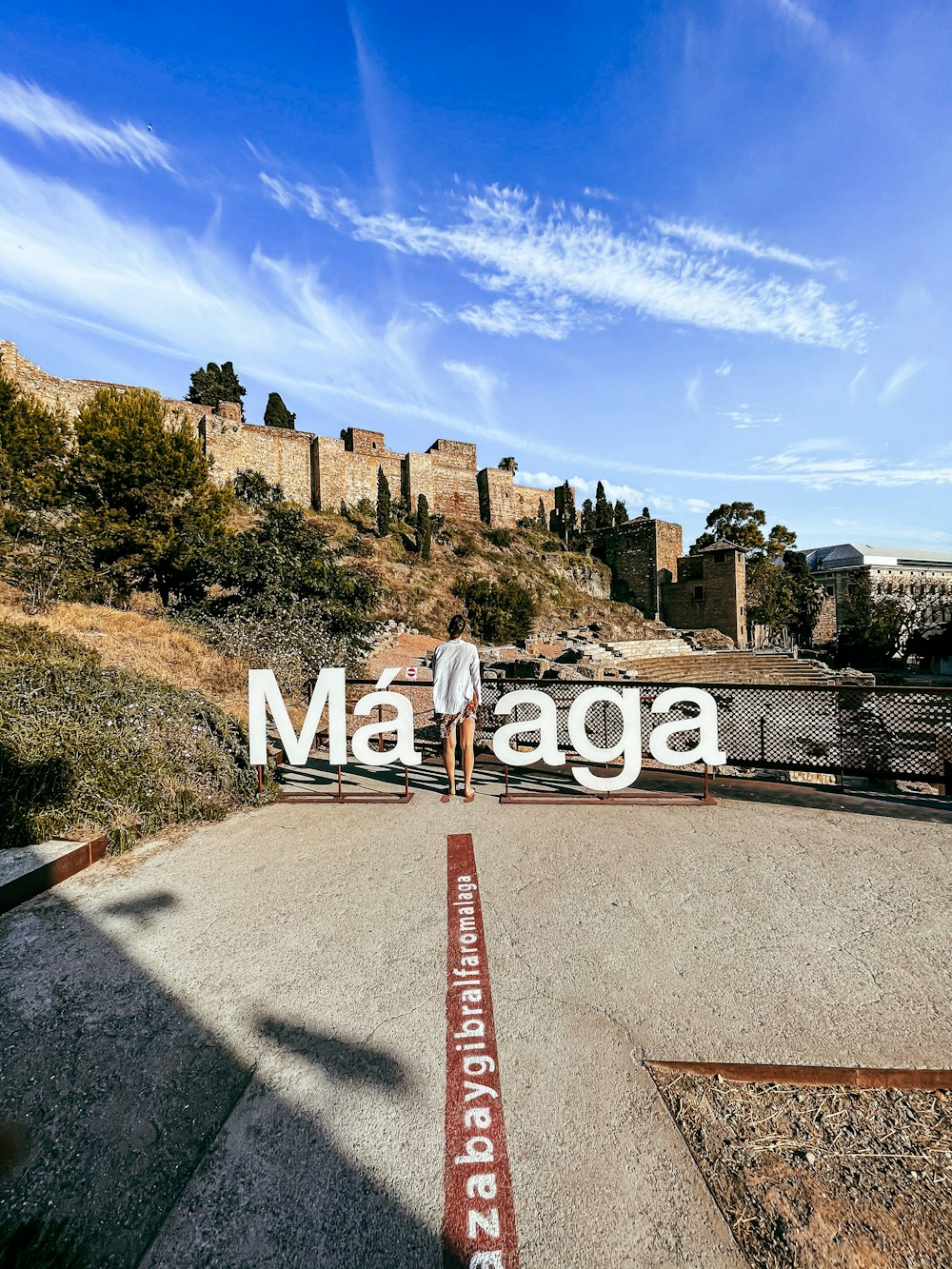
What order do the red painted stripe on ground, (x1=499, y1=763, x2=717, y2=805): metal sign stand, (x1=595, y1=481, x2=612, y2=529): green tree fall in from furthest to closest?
1. (x1=595, y1=481, x2=612, y2=529): green tree
2. (x1=499, y1=763, x2=717, y2=805): metal sign stand
3. the red painted stripe on ground

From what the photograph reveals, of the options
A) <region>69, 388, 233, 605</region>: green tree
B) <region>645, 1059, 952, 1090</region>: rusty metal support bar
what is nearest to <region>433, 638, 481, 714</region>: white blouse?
<region>645, 1059, 952, 1090</region>: rusty metal support bar

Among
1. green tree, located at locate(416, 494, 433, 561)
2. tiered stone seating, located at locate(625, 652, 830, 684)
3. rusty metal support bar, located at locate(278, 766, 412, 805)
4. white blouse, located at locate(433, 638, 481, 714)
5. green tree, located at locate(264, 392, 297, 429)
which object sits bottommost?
rusty metal support bar, located at locate(278, 766, 412, 805)

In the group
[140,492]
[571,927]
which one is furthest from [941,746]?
[140,492]

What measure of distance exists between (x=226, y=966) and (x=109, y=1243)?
121cm

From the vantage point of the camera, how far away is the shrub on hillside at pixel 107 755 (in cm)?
402

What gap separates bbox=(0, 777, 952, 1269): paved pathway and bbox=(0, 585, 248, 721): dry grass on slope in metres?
5.87

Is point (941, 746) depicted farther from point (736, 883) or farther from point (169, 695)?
point (169, 695)

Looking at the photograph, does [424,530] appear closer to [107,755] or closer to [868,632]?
[107,755]

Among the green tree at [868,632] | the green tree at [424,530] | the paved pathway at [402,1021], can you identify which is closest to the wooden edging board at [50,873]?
the paved pathway at [402,1021]

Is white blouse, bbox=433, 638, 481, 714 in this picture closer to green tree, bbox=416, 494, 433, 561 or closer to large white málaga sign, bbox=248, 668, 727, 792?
large white málaga sign, bbox=248, 668, 727, 792

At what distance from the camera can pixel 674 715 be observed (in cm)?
646

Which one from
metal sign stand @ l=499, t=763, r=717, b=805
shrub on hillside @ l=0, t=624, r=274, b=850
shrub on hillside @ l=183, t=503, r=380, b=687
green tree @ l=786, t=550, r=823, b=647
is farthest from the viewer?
green tree @ l=786, t=550, r=823, b=647

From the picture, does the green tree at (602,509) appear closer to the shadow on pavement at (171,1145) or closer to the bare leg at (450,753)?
the bare leg at (450,753)

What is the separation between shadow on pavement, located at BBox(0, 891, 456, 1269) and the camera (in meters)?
1.42
